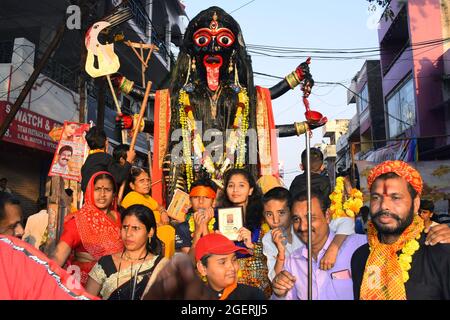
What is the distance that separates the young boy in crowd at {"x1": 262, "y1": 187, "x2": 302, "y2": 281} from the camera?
9.42ft

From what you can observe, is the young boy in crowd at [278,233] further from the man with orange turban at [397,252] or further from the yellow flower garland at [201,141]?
the yellow flower garland at [201,141]

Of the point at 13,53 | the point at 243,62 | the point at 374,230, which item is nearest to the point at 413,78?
the point at 243,62

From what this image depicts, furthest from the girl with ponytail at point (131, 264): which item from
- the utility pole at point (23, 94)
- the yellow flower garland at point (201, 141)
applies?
the utility pole at point (23, 94)

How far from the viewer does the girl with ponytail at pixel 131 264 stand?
286cm

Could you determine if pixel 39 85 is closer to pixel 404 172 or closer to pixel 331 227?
pixel 331 227

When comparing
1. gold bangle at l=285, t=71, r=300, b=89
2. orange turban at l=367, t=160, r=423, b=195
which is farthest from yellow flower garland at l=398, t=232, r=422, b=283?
gold bangle at l=285, t=71, r=300, b=89

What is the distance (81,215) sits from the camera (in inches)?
138

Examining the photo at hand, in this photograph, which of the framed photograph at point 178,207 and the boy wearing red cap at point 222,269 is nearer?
the boy wearing red cap at point 222,269

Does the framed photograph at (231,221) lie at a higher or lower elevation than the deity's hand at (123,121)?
lower

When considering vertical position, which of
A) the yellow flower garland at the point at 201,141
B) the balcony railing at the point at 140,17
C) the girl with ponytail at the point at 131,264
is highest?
the balcony railing at the point at 140,17

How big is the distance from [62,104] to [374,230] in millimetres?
10962

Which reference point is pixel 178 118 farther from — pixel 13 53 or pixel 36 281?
pixel 13 53

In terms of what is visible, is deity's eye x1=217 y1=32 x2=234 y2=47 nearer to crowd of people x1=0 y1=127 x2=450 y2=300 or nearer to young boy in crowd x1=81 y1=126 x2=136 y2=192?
young boy in crowd x1=81 y1=126 x2=136 y2=192
